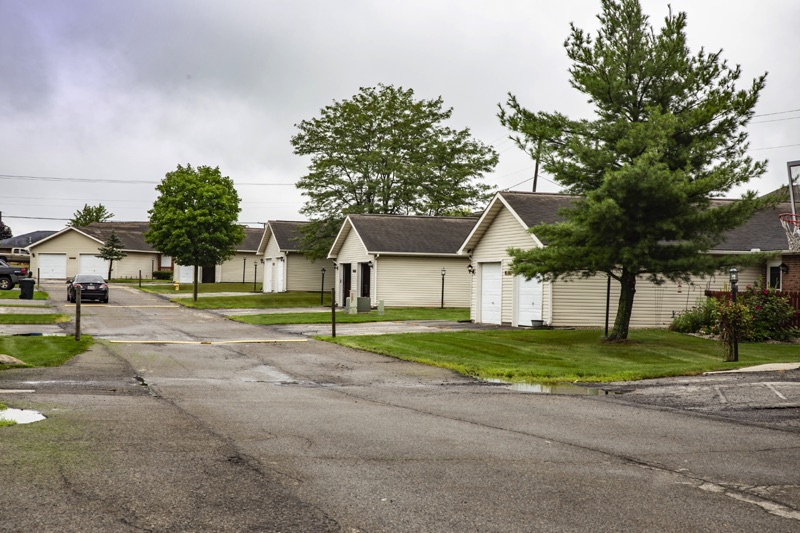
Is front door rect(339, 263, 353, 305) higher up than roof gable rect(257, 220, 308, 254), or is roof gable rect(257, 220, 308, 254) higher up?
roof gable rect(257, 220, 308, 254)

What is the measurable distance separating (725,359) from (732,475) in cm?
1118

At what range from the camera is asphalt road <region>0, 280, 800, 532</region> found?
17.1 ft

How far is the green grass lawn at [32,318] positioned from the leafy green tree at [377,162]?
2180 centimetres

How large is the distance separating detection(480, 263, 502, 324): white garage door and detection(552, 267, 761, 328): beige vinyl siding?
3.20 meters

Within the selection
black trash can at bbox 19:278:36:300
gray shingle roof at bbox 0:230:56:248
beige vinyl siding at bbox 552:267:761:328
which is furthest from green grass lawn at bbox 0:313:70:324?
gray shingle roof at bbox 0:230:56:248

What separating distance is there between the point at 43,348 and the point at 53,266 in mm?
58783

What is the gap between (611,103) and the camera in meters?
21.0

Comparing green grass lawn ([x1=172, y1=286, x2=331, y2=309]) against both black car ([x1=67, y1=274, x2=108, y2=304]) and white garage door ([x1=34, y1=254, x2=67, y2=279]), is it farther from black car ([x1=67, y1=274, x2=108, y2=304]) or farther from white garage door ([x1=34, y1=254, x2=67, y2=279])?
white garage door ([x1=34, y1=254, x2=67, y2=279])

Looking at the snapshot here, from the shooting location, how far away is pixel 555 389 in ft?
42.6

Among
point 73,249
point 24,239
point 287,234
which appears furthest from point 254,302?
point 24,239

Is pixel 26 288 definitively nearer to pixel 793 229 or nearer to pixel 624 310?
pixel 624 310

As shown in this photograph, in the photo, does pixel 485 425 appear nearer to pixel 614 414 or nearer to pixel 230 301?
pixel 614 414

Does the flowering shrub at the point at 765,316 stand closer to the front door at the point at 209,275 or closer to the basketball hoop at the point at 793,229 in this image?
the basketball hoop at the point at 793,229

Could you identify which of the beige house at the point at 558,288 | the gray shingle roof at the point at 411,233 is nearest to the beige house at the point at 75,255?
the gray shingle roof at the point at 411,233
